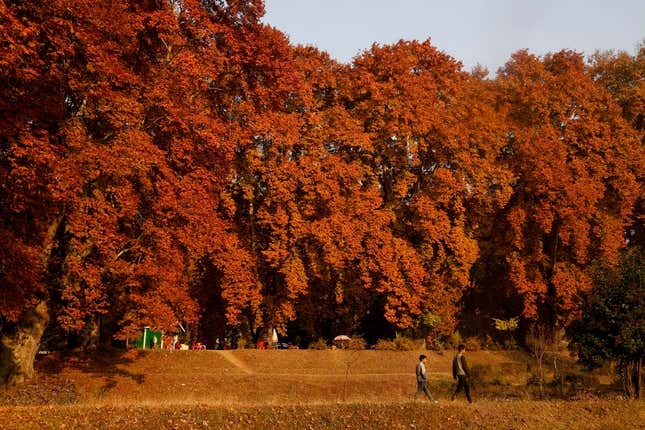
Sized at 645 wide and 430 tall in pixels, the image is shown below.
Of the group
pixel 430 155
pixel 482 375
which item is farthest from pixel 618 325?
pixel 430 155

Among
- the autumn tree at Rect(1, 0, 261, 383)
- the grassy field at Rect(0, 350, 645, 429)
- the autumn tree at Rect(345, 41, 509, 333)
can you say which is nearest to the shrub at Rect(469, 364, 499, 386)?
the grassy field at Rect(0, 350, 645, 429)

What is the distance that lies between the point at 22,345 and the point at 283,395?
9539 millimetres

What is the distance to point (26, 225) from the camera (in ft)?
71.2

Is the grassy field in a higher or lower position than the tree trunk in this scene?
lower

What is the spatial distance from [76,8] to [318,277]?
2088 cm

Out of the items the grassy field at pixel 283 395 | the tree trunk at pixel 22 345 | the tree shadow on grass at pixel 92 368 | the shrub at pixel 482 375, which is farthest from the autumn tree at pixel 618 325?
the tree trunk at pixel 22 345

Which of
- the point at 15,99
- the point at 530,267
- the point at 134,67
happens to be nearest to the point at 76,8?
the point at 15,99

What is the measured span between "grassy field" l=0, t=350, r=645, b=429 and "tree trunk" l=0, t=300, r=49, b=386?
28.0 inches

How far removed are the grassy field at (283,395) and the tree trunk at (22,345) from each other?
710mm

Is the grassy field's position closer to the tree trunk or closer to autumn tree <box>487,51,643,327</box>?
the tree trunk

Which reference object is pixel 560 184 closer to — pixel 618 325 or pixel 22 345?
pixel 618 325

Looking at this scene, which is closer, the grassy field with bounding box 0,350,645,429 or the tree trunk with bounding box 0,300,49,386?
the grassy field with bounding box 0,350,645,429

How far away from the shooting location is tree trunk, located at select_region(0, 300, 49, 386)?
21641 millimetres

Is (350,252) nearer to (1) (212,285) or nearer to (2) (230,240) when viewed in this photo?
(2) (230,240)
